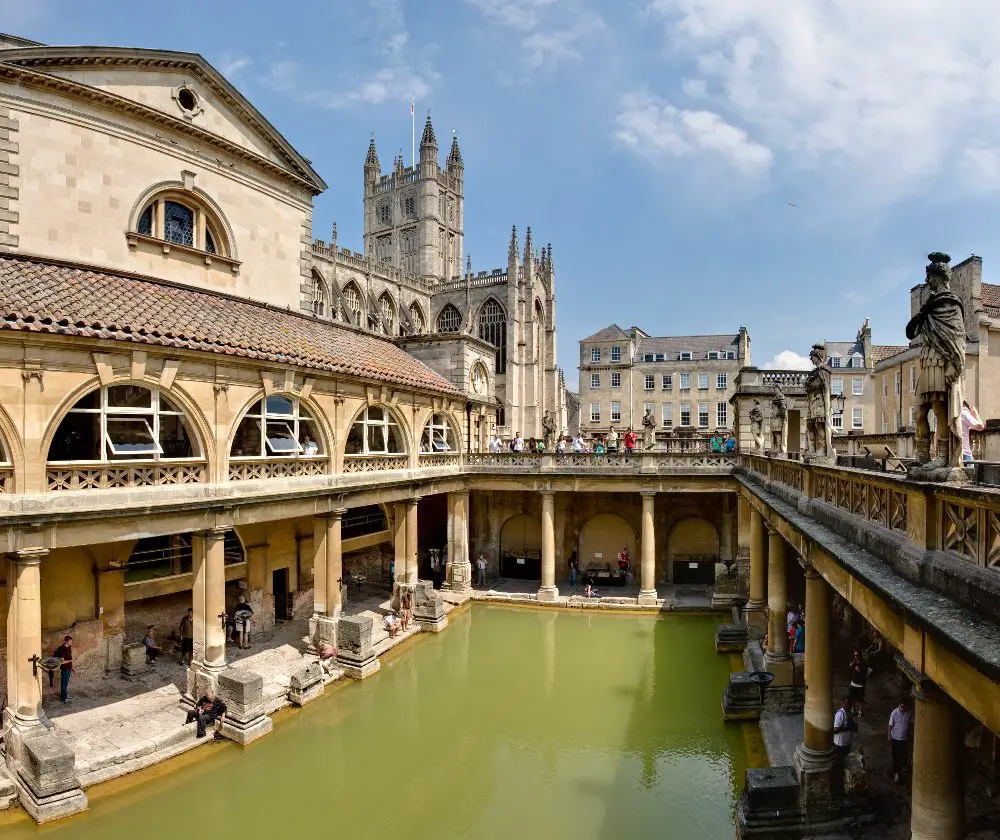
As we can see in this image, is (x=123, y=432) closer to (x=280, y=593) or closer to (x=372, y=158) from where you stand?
(x=280, y=593)

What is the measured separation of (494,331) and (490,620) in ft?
148

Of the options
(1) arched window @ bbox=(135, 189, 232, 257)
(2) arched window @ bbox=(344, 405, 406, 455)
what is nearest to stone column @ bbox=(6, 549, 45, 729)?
(1) arched window @ bbox=(135, 189, 232, 257)

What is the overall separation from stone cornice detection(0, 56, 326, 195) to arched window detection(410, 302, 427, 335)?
38133 mm

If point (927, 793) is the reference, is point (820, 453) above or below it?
above

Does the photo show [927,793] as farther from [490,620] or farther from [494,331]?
[494,331]

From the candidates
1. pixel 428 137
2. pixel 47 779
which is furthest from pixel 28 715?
pixel 428 137

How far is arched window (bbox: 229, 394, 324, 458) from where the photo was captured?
18578 millimetres

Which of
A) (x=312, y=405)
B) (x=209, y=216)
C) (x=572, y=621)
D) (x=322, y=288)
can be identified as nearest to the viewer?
(x=312, y=405)

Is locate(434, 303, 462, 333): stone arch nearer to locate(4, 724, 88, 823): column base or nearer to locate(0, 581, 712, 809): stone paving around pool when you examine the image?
locate(0, 581, 712, 809): stone paving around pool

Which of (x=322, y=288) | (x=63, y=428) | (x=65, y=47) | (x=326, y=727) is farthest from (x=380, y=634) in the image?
(x=322, y=288)

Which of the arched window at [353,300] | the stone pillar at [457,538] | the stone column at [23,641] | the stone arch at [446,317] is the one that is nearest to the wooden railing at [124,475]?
the stone column at [23,641]

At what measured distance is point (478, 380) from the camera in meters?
34.0

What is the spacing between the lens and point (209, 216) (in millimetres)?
21766

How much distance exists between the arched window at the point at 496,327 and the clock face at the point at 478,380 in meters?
31.3
